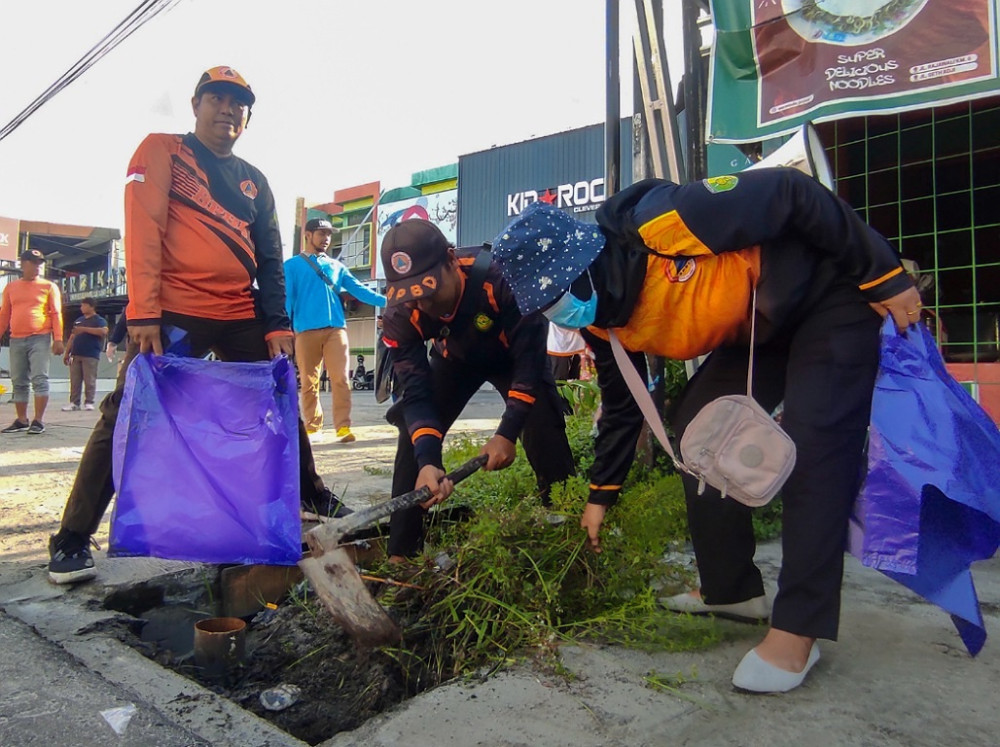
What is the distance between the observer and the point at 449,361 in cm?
271

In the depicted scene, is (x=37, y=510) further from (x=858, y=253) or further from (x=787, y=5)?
(x=787, y=5)

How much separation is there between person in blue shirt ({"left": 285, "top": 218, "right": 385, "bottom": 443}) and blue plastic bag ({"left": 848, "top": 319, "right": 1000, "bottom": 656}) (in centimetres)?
394

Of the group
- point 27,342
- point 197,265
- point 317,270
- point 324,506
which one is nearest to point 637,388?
point 324,506

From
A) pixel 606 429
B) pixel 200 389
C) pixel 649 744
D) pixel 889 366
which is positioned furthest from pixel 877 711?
pixel 200 389

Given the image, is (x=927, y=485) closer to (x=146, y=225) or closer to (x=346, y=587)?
(x=346, y=587)

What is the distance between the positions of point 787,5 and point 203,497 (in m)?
3.62

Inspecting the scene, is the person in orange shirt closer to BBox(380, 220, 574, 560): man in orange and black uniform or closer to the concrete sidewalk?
the concrete sidewalk

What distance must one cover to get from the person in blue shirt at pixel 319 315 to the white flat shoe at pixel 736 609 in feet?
11.7

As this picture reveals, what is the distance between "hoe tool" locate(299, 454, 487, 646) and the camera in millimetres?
1904

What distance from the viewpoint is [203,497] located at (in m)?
2.32

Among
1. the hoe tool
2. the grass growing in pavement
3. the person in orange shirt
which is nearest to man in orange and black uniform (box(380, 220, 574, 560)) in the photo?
the grass growing in pavement

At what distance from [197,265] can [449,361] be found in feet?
3.33

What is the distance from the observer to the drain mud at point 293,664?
1.86 metres

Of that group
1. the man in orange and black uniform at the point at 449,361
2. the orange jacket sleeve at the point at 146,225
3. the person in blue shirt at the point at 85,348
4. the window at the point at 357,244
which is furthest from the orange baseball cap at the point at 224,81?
the window at the point at 357,244
